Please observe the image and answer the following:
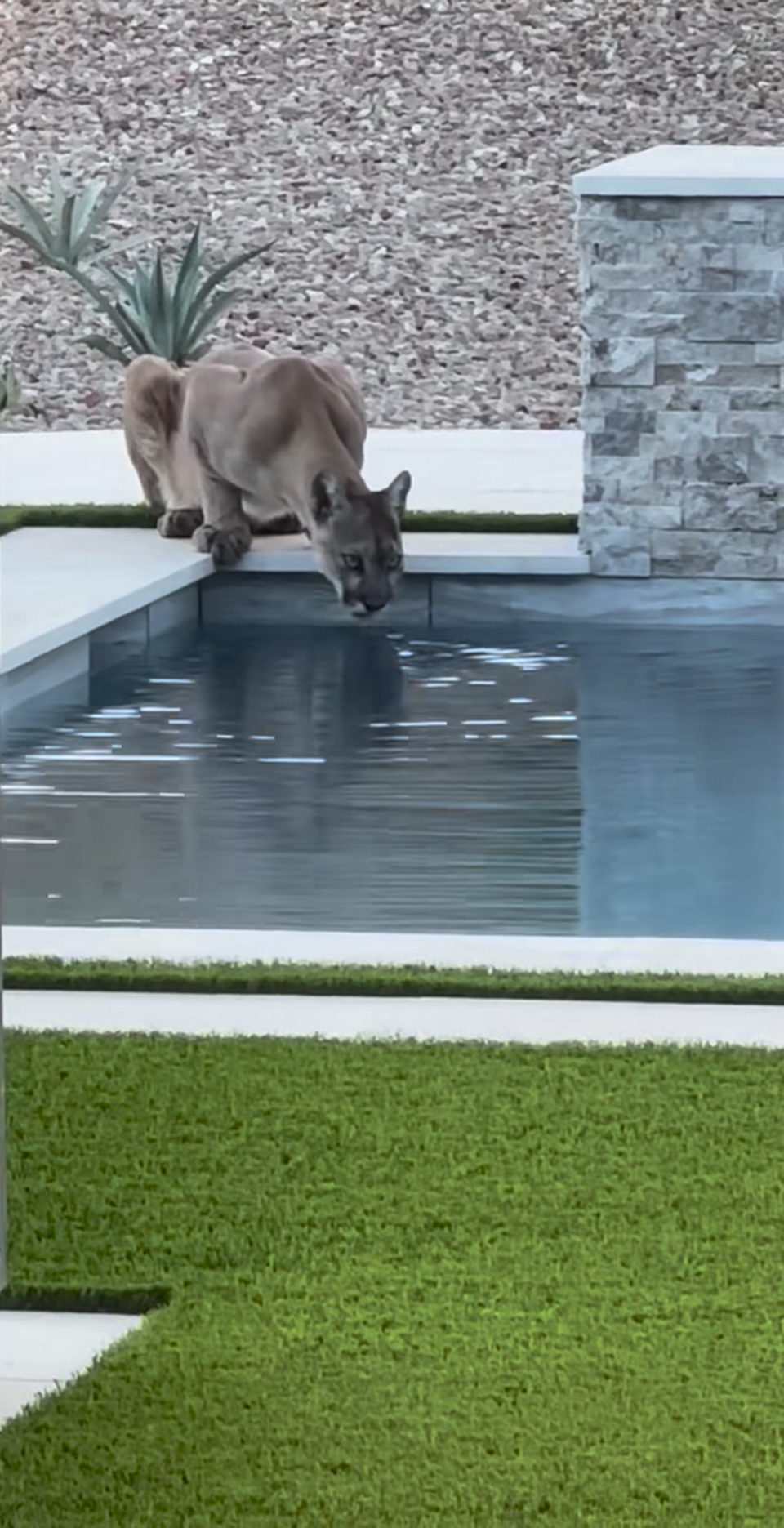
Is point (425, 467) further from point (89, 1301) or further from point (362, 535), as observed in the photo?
point (89, 1301)

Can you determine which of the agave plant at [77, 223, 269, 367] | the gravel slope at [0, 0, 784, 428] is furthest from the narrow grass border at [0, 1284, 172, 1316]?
the gravel slope at [0, 0, 784, 428]

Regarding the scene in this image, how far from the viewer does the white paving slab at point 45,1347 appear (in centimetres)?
337

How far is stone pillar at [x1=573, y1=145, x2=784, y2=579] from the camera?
9.88m

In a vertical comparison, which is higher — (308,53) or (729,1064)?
(308,53)

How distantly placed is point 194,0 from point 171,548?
30.5 ft

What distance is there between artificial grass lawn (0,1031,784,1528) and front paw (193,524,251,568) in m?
5.33

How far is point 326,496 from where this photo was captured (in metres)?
9.38

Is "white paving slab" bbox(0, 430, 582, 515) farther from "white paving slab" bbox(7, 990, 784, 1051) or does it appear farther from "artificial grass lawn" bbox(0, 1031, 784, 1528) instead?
"artificial grass lawn" bbox(0, 1031, 784, 1528)

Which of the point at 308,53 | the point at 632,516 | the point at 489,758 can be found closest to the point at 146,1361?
the point at 489,758

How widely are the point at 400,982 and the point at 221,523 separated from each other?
5.18m

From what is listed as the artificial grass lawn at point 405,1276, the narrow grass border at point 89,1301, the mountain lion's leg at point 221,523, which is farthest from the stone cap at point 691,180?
the narrow grass border at point 89,1301

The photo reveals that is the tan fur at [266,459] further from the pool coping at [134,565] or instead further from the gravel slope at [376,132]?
the gravel slope at [376,132]

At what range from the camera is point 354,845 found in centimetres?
694

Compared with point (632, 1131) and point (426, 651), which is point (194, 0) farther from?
point (632, 1131)
